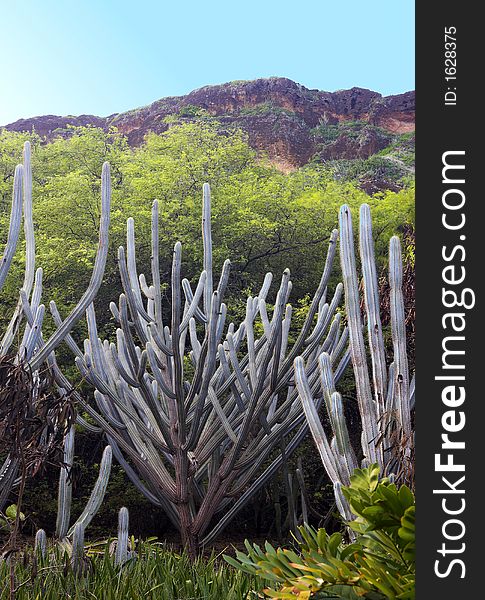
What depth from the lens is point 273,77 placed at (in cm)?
3350

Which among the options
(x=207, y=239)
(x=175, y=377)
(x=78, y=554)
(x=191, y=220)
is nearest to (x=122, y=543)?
(x=78, y=554)

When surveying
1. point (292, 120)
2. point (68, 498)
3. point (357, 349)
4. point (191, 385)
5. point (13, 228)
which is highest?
point (292, 120)

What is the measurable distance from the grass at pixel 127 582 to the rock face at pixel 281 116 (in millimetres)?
21044

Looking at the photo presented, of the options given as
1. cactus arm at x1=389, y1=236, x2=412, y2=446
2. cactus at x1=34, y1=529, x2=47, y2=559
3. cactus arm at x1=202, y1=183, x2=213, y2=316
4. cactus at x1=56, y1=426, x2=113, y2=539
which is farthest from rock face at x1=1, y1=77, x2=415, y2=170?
cactus at x1=34, y1=529, x2=47, y2=559

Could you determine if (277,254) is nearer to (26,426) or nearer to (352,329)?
(352,329)

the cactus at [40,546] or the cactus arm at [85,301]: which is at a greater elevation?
the cactus arm at [85,301]

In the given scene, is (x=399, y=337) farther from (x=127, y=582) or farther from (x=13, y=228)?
(x=13, y=228)

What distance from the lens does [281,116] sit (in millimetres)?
27781

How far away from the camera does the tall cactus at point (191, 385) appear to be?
190 inches

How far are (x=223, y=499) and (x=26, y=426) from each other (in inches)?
102

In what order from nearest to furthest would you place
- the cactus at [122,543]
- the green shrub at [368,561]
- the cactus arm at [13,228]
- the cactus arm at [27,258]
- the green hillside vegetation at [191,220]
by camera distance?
the green shrub at [368,561] < the cactus at [122,543] < the cactus arm at [13,228] < the cactus arm at [27,258] < the green hillside vegetation at [191,220]

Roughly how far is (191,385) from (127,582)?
213cm

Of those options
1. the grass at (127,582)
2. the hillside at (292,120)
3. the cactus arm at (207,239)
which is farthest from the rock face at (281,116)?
the grass at (127,582)

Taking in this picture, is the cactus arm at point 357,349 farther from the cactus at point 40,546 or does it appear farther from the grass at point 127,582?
the cactus at point 40,546
